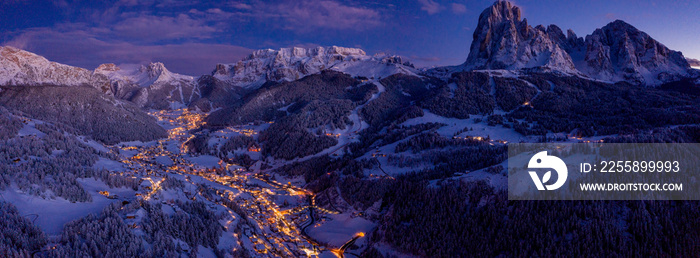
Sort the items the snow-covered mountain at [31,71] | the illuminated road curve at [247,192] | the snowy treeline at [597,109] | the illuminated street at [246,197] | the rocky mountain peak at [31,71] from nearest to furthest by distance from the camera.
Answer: the illuminated street at [246,197] < the illuminated road curve at [247,192] < the snowy treeline at [597,109] < the snow-covered mountain at [31,71] < the rocky mountain peak at [31,71]

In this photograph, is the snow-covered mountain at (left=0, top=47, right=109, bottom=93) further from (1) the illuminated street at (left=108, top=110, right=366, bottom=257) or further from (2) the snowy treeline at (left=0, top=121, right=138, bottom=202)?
(2) the snowy treeline at (left=0, top=121, right=138, bottom=202)

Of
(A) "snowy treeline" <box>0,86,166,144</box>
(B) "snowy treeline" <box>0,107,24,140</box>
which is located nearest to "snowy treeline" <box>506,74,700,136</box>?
(B) "snowy treeline" <box>0,107,24,140</box>

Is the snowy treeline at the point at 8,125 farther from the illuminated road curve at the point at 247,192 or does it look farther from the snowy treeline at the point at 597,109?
the snowy treeline at the point at 597,109

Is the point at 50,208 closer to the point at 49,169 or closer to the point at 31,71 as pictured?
the point at 49,169

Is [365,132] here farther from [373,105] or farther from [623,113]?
[623,113]

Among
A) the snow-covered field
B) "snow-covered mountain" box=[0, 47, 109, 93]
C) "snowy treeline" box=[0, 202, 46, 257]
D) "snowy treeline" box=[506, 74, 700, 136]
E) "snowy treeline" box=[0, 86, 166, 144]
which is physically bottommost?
"snowy treeline" box=[0, 86, 166, 144]

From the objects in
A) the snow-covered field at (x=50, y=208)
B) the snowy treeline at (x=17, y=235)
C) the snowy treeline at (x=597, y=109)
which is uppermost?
the snowy treeline at (x=597, y=109)

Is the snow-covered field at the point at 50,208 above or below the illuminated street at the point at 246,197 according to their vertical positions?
above

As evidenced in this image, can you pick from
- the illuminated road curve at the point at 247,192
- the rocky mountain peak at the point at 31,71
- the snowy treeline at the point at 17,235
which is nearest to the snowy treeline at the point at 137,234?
the snowy treeline at the point at 17,235
